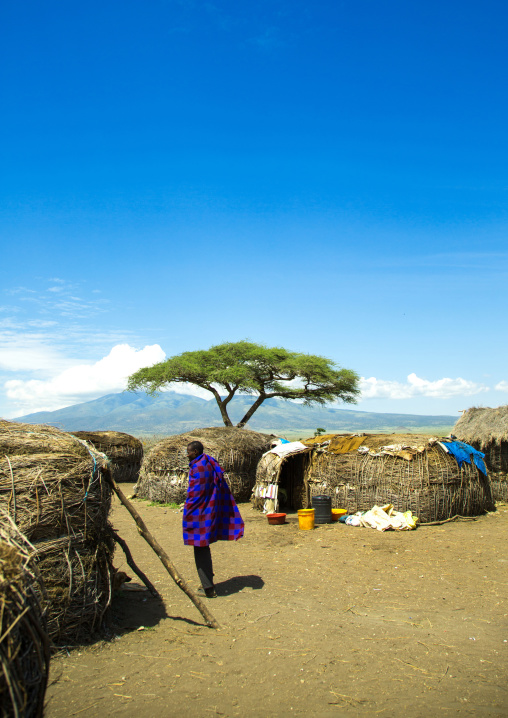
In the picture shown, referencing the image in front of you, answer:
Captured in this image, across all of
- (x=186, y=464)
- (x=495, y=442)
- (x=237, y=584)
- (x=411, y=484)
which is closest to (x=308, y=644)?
(x=237, y=584)

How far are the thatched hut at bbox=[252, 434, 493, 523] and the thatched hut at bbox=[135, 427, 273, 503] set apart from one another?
192 cm

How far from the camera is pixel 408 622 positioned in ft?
20.7

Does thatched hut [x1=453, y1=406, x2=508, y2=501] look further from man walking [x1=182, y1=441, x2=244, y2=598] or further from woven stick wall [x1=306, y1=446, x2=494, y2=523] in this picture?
man walking [x1=182, y1=441, x2=244, y2=598]

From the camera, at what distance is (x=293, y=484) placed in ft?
53.3

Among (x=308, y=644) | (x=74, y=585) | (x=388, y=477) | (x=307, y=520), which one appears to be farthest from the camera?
(x=388, y=477)

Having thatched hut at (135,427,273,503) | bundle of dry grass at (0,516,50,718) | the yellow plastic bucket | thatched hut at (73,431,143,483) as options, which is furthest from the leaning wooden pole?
thatched hut at (73,431,143,483)

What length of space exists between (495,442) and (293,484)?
288 inches

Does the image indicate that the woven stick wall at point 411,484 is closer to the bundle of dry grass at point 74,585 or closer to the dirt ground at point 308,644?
the dirt ground at point 308,644

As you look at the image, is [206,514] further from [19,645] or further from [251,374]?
[251,374]

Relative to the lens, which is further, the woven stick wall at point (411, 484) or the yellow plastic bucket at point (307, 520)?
the woven stick wall at point (411, 484)

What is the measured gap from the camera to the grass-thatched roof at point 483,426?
16609 mm

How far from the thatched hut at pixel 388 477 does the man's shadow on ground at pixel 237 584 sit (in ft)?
19.9

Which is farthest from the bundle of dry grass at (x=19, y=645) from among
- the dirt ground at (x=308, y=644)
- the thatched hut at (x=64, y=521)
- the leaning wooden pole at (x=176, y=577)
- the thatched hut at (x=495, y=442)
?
the thatched hut at (x=495, y=442)

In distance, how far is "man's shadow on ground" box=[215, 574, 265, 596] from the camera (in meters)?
7.66
